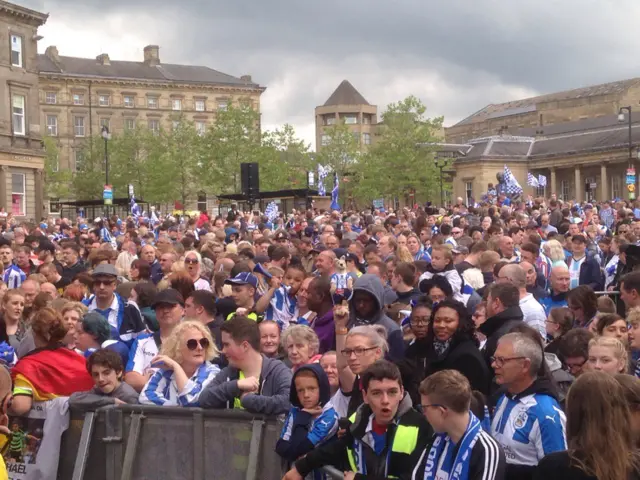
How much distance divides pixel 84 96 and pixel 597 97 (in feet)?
182

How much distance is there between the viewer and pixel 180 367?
6.39 meters

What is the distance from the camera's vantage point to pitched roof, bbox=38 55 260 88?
9525 centimetres

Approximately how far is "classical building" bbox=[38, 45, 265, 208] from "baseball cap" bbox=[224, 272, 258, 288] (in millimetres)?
84953

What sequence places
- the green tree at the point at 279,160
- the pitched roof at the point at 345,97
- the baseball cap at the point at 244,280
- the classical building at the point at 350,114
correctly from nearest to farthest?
the baseball cap at the point at 244,280, the green tree at the point at 279,160, the classical building at the point at 350,114, the pitched roof at the point at 345,97

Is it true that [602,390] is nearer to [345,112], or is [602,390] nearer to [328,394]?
[328,394]

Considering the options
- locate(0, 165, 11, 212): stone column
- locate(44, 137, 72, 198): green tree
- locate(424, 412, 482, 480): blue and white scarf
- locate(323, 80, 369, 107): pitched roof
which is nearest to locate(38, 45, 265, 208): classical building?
locate(44, 137, 72, 198): green tree

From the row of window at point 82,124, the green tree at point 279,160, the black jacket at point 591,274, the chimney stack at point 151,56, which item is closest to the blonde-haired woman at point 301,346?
the black jacket at point 591,274

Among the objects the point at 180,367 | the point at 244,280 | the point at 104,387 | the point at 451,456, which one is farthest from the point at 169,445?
the point at 244,280

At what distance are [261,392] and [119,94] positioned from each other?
95.5m

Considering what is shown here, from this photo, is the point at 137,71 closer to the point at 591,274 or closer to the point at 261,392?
the point at 591,274

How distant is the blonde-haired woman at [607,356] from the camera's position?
526 cm

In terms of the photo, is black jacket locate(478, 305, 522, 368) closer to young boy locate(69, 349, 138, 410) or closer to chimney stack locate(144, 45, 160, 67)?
young boy locate(69, 349, 138, 410)

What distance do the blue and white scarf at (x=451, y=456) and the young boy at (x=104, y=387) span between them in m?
2.82

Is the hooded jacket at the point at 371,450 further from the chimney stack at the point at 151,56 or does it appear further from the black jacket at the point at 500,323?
the chimney stack at the point at 151,56
